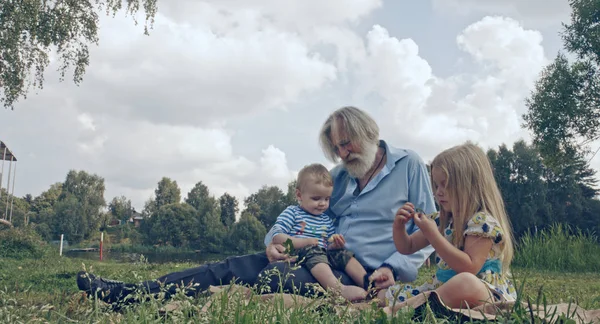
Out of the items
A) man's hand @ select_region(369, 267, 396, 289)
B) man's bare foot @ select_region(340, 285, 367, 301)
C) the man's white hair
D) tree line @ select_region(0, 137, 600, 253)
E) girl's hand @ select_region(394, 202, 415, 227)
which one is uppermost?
tree line @ select_region(0, 137, 600, 253)

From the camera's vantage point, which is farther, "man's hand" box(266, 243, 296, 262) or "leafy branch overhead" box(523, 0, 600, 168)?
"leafy branch overhead" box(523, 0, 600, 168)

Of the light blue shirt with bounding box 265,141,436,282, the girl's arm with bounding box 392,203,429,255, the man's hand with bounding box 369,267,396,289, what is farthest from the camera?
the light blue shirt with bounding box 265,141,436,282

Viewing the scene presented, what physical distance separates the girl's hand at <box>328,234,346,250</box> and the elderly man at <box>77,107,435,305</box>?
0.18m

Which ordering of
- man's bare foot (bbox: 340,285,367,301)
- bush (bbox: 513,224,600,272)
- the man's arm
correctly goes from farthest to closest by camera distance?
bush (bbox: 513,224,600,272), the man's arm, man's bare foot (bbox: 340,285,367,301)

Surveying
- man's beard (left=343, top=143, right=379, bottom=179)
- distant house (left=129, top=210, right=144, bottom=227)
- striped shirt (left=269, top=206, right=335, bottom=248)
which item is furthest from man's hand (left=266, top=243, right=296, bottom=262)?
distant house (left=129, top=210, right=144, bottom=227)

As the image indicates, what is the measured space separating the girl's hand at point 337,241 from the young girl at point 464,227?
48cm

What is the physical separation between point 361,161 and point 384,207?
36 centimetres

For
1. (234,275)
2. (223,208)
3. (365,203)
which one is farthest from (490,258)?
(223,208)

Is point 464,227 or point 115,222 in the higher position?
point 115,222

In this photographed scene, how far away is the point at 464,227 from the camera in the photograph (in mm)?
3049

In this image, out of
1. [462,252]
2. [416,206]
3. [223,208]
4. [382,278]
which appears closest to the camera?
[462,252]

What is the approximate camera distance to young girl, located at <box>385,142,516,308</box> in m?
2.87

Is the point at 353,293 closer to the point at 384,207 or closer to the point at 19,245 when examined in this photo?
the point at 384,207

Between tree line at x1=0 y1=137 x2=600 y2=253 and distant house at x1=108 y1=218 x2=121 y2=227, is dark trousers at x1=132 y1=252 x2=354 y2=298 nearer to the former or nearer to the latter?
tree line at x1=0 y1=137 x2=600 y2=253
